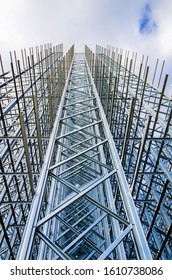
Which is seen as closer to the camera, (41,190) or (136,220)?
(136,220)

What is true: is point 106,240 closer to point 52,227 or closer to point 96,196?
point 52,227

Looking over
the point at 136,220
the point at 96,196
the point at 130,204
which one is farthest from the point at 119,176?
the point at 96,196

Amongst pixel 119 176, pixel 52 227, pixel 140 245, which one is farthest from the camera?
pixel 52 227

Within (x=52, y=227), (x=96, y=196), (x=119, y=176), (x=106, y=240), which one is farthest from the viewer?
(x=96, y=196)

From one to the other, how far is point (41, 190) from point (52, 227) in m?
1.61

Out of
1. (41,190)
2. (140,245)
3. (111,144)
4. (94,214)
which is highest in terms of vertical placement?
(111,144)

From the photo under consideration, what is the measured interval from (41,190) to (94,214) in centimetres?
254

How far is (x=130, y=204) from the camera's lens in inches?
111

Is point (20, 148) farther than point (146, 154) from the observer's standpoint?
Yes
